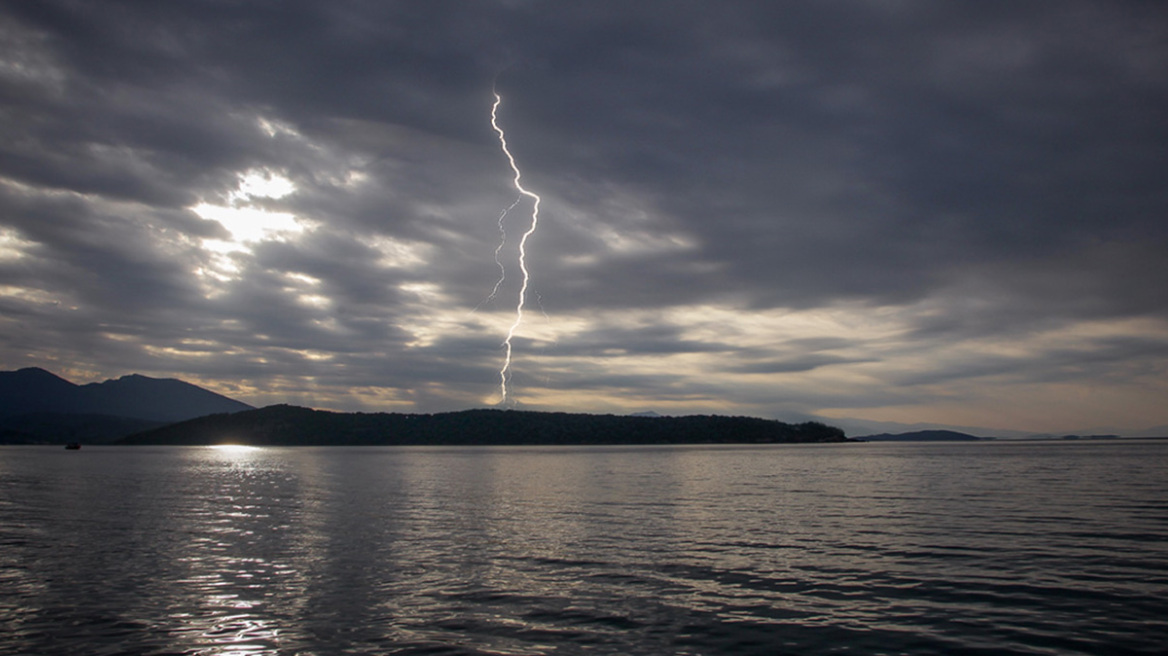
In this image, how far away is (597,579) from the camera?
27016 mm

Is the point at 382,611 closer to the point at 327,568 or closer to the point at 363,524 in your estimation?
the point at 327,568

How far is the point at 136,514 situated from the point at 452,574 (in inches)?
1447

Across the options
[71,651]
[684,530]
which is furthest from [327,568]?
[684,530]

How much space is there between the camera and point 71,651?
18.5 metres

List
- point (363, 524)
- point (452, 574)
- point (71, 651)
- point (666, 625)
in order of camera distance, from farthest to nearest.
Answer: point (363, 524), point (452, 574), point (666, 625), point (71, 651)

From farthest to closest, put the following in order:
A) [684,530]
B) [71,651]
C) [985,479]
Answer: [985,479], [684,530], [71,651]

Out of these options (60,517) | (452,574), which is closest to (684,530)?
(452,574)

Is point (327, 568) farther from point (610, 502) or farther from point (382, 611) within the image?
point (610, 502)

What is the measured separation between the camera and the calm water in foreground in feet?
63.3

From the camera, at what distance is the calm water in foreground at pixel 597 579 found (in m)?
19.3

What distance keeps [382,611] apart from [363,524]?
24.3 m

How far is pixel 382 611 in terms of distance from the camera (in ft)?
73.4

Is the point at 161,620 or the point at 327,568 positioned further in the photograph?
the point at 327,568

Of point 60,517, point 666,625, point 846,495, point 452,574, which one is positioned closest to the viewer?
point 666,625
